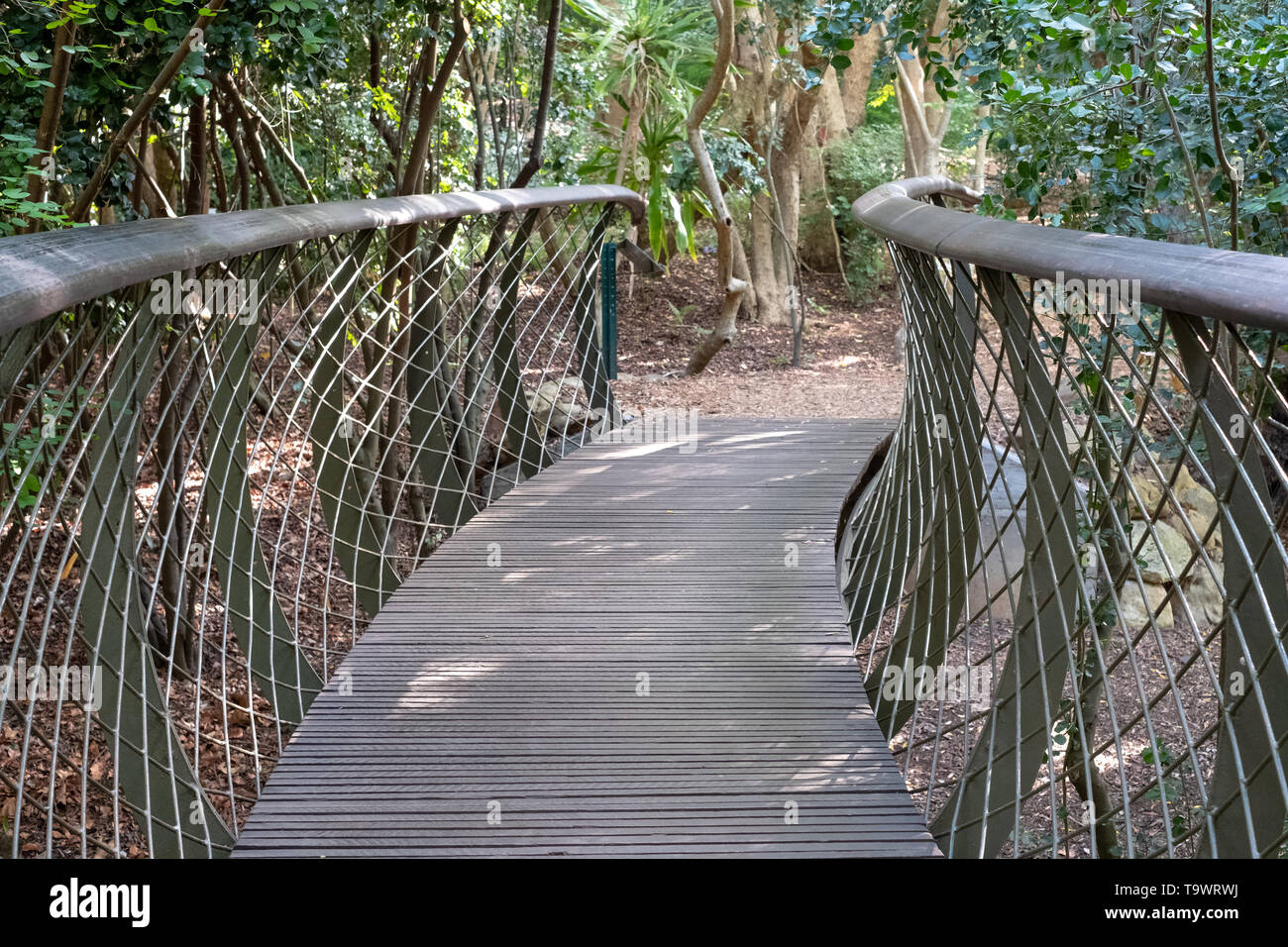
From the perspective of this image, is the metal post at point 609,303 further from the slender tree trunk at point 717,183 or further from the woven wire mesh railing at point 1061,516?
the slender tree trunk at point 717,183

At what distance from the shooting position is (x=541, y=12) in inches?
333

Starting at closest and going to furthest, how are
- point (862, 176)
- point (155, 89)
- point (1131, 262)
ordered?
point (1131, 262) < point (155, 89) < point (862, 176)

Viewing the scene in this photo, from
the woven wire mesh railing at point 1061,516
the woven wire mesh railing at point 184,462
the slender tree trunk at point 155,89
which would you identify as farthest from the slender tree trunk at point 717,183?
the slender tree trunk at point 155,89

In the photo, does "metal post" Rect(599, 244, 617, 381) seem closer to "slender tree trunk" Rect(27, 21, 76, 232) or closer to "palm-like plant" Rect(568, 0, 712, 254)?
"slender tree trunk" Rect(27, 21, 76, 232)

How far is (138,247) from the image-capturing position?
1.56m

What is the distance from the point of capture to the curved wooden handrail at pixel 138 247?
47.8 inches

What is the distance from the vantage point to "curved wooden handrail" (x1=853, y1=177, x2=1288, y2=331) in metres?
1.11

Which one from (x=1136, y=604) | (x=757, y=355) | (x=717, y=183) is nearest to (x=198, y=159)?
(x=717, y=183)

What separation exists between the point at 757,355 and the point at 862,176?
3566mm

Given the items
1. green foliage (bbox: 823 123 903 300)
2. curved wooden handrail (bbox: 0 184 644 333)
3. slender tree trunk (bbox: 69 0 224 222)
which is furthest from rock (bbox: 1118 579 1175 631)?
green foliage (bbox: 823 123 903 300)

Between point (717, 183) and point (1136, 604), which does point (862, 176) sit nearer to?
point (717, 183)

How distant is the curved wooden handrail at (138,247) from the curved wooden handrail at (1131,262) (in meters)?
1.14
